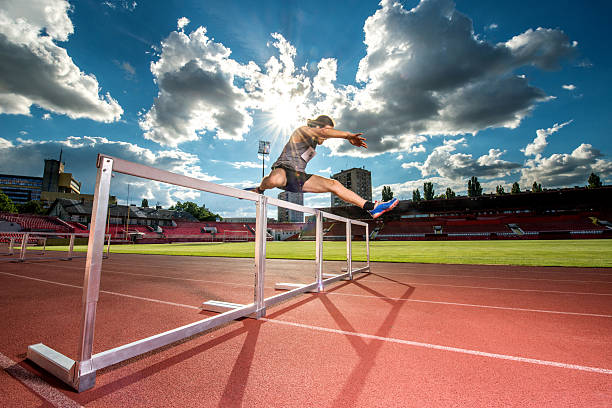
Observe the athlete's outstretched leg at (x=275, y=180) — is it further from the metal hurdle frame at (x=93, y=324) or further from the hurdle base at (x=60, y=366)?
the hurdle base at (x=60, y=366)

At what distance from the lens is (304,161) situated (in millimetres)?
4176

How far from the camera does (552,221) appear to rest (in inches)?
1714

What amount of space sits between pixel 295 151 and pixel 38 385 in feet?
11.5

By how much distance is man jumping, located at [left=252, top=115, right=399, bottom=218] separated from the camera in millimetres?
4043

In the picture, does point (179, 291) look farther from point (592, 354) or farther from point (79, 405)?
point (592, 354)

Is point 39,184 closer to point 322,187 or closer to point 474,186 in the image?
point 322,187

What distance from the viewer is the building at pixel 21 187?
312 ft

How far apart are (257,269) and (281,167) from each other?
5.15 feet

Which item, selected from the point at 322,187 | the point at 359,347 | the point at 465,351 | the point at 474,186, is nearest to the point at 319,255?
the point at 322,187

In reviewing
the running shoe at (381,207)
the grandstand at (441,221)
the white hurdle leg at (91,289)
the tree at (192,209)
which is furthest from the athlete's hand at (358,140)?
the tree at (192,209)

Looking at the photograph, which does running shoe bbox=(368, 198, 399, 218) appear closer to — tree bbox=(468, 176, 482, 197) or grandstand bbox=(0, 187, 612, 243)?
grandstand bbox=(0, 187, 612, 243)

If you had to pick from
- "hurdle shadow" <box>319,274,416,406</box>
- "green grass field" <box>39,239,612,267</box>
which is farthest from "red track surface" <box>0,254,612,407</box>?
"green grass field" <box>39,239,612,267</box>

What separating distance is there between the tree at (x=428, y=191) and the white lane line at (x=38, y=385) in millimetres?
97642

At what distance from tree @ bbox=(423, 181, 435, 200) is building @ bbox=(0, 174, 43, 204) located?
137m
